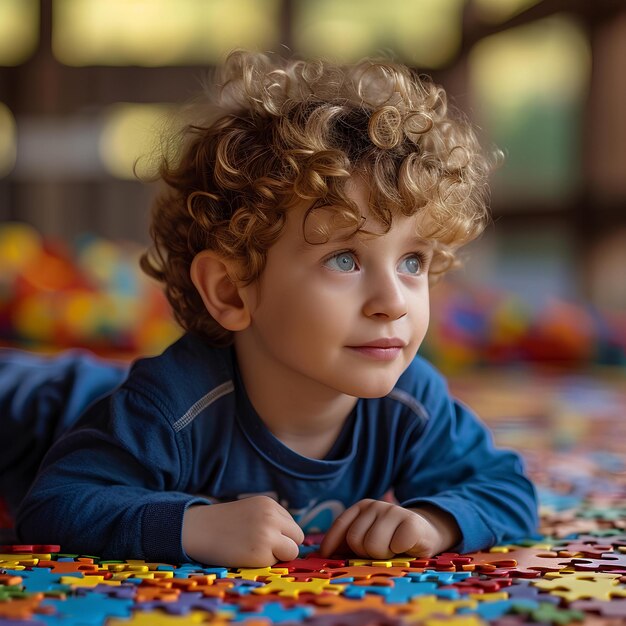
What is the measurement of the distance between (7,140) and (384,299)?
14.7ft

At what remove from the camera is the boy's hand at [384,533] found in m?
1.05

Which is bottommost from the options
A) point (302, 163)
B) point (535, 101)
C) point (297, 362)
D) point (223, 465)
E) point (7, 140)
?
point (223, 465)

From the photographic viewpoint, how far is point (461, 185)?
3.92ft

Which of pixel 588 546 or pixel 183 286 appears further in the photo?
pixel 183 286

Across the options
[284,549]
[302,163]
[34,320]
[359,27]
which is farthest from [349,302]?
[359,27]

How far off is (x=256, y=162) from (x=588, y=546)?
0.57 meters

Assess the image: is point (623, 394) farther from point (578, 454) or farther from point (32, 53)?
point (32, 53)

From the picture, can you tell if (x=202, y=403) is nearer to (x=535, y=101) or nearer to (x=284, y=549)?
(x=284, y=549)

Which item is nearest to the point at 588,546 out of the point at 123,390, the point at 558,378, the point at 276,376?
the point at 276,376

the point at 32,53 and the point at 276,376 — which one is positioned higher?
the point at 32,53

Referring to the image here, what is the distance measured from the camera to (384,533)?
1055mm

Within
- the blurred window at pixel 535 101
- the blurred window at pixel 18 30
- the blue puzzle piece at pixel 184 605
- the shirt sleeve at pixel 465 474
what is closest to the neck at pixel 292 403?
the shirt sleeve at pixel 465 474

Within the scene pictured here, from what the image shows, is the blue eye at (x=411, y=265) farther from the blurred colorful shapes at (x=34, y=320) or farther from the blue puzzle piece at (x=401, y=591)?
the blurred colorful shapes at (x=34, y=320)

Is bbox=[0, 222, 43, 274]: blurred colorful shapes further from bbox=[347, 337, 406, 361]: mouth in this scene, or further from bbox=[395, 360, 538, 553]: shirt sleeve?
bbox=[347, 337, 406, 361]: mouth
